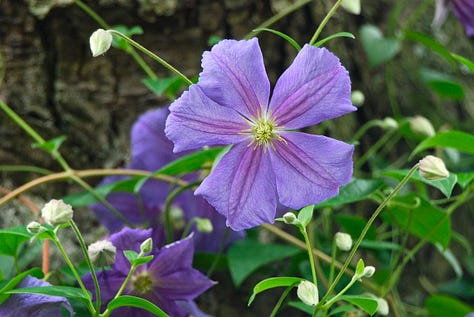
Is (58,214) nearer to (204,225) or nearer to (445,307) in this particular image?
(204,225)

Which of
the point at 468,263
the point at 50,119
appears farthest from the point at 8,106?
the point at 468,263

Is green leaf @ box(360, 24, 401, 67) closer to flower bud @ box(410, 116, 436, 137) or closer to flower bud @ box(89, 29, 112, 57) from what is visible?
flower bud @ box(410, 116, 436, 137)

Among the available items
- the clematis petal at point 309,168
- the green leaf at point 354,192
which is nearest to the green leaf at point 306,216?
the clematis petal at point 309,168

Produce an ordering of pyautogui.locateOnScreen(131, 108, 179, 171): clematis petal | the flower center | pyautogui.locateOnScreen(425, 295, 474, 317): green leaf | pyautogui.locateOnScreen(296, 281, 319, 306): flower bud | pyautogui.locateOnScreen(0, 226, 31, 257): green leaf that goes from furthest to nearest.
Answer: pyautogui.locateOnScreen(425, 295, 474, 317): green leaf, pyautogui.locateOnScreen(131, 108, 179, 171): clematis petal, the flower center, pyautogui.locateOnScreen(0, 226, 31, 257): green leaf, pyautogui.locateOnScreen(296, 281, 319, 306): flower bud

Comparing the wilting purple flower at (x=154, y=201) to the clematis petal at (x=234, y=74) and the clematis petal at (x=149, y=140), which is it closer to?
the clematis petal at (x=149, y=140)

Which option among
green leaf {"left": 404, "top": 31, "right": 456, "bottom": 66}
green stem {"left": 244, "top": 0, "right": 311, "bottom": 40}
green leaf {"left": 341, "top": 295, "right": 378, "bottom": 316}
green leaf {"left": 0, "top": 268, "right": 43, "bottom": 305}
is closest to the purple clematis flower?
green leaf {"left": 341, "top": 295, "right": 378, "bottom": 316}

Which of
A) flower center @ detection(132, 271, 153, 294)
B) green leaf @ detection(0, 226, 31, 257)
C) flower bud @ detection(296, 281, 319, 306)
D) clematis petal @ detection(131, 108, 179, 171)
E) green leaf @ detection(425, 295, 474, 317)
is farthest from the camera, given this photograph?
green leaf @ detection(425, 295, 474, 317)
